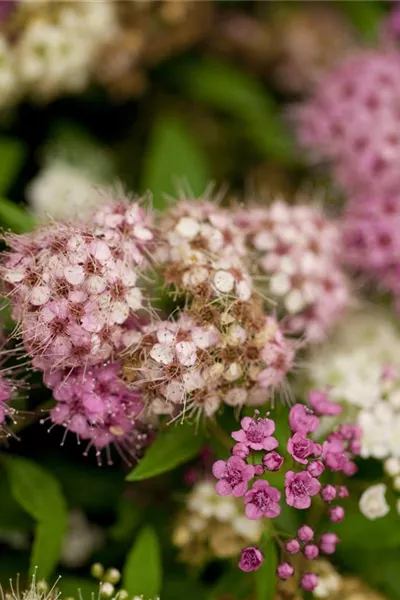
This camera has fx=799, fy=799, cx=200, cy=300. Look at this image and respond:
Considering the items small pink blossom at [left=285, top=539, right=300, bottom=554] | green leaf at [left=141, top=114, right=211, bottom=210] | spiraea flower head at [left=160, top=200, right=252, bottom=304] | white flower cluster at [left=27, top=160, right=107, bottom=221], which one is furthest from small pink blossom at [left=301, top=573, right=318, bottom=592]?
white flower cluster at [left=27, top=160, right=107, bottom=221]

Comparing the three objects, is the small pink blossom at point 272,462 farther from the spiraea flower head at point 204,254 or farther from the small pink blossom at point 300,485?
the spiraea flower head at point 204,254

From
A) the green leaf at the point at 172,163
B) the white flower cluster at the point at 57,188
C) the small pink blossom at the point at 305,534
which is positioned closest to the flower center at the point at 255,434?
the small pink blossom at the point at 305,534

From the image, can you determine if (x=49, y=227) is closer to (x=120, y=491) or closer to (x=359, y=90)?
(x=120, y=491)

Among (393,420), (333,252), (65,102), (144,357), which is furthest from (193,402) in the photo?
(65,102)

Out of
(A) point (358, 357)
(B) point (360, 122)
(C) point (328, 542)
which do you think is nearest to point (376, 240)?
(A) point (358, 357)

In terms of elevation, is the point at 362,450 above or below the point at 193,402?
below

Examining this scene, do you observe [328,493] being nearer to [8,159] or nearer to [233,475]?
[233,475]

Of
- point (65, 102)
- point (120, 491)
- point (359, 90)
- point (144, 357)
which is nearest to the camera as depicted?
point (144, 357)
